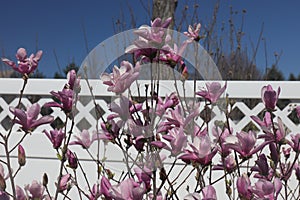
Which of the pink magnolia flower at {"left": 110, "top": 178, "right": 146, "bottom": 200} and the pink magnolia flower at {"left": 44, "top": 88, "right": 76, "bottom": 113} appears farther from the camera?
the pink magnolia flower at {"left": 44, "top": 88, "right": 76, "bottom": 113}

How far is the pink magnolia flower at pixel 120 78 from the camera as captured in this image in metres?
0.84

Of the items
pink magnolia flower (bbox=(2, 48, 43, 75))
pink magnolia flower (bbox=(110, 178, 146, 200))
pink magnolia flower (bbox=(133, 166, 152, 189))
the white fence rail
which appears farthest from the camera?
the white fence rail

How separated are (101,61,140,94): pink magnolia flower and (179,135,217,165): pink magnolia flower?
0.57 ft

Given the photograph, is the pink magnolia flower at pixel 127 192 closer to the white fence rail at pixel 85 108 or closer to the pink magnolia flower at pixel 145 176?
the pink magnolia flower at pixel 145 176

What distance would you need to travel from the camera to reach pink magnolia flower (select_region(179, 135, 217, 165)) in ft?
2.64

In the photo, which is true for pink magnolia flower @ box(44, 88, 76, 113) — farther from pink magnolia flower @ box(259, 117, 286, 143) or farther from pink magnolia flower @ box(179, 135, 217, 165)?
pink magnolia flower @ box(259, 117, 286, 143)

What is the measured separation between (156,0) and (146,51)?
3.53 m

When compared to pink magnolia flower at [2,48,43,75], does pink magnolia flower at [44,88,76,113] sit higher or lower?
lower

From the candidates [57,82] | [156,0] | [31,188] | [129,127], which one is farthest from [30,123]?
[156,0]

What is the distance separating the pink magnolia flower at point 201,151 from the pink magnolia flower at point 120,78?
17 cm

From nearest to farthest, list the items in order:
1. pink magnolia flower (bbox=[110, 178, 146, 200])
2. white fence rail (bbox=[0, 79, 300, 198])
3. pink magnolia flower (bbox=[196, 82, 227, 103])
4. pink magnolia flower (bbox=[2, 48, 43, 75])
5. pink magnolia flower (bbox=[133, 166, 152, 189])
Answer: pink magnolia flower (bbox=[110, 178, 146, 200]), pink magnolia flower (bbox=[133, 166, 152, 189]), pink magnolia flower (bbox=[196, 82, 227, 103]), pink magnolia flower (bbox=[2, 48, 43, 75]), white fence rail (bbox=[0, 79, 300, 198])

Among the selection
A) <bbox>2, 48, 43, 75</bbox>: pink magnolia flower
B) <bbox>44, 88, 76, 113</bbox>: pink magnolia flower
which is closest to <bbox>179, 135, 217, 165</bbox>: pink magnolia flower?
<bbox>44, 88, 76, 113</bbox>: pink magnolia flower

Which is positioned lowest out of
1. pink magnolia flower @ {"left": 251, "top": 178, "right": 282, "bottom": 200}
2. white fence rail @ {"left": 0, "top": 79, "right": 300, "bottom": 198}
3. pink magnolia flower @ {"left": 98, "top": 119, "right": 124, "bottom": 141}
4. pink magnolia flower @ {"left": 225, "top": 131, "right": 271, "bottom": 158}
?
white fence rail @ {"left": 0, "top": 79, "right": 300, "bottom": 198}

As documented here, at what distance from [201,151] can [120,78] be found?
22cm
